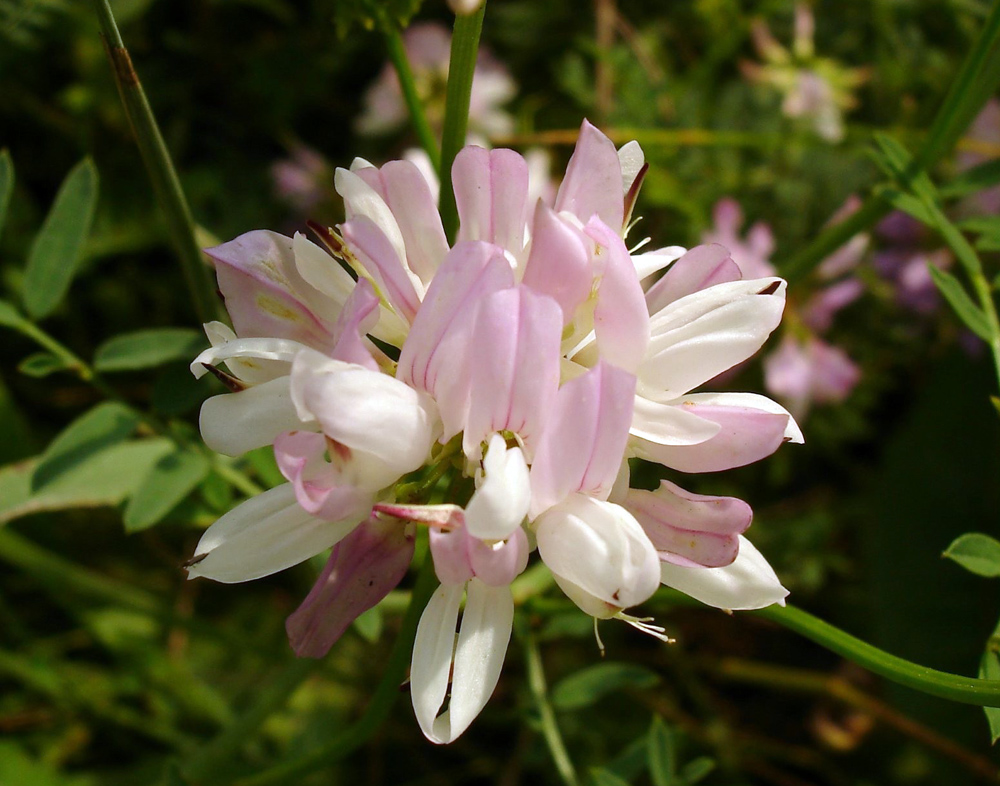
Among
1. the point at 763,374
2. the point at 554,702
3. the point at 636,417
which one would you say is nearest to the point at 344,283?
the point at 636,417

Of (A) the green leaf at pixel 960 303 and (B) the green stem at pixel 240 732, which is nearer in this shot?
(A) the green leaf at pixel 960 303

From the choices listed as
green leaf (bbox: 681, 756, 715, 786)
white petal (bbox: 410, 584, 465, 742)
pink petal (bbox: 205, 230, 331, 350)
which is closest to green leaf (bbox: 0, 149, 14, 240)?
pink petal (bbox: 205, 230, 331, 350)

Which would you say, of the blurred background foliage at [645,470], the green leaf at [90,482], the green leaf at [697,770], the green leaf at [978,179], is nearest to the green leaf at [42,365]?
the green leaf at [90,482]

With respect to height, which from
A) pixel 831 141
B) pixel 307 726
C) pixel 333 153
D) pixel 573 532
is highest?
pixel 573 532

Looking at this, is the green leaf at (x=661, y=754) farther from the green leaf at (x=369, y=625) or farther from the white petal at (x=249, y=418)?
the white petal at (x=249, y=418)

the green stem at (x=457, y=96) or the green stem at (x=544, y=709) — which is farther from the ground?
the green stem at (x=457, y=96)

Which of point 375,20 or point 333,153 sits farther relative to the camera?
point 333,153

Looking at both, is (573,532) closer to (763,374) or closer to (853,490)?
(763,374)
